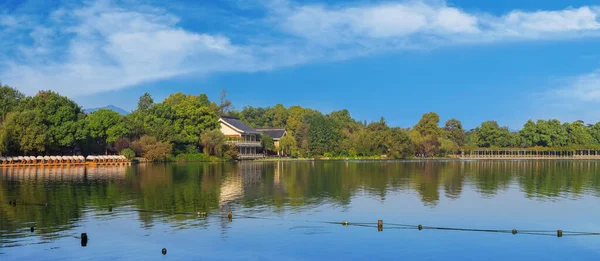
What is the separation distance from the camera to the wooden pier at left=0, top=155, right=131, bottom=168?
55.9 metres

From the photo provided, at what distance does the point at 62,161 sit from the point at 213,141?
2014 centimetres

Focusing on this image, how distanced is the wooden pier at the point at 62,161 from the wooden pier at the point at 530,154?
68.3m

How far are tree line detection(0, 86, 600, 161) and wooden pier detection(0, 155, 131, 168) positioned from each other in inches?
46.8

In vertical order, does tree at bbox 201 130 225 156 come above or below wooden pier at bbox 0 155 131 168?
above

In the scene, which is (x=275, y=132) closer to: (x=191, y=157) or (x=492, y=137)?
(x=191, y=157)

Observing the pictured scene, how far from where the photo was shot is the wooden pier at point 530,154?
108m

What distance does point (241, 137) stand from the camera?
84000 mm

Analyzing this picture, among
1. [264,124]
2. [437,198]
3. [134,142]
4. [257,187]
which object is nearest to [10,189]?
[257,187]

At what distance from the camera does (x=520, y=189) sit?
34219 millimetres

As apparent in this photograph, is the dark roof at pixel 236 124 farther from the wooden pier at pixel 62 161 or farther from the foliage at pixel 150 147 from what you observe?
the wooden pier at pixel 62 161

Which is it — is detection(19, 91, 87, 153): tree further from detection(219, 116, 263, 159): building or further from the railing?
the railing

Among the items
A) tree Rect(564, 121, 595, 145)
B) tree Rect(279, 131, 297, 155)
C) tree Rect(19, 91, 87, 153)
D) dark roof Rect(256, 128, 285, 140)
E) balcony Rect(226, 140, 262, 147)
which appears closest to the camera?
tree Rect(19, 91, 87, 153)

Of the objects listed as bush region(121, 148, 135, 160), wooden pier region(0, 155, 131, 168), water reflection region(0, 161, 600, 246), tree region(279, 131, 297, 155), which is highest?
tree region(279, 131, 297, 155)

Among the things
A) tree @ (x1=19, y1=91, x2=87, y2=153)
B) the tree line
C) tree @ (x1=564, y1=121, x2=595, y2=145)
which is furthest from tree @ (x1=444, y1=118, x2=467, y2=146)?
tree @ (x1=19, y1=91, x2=87, y2=153)
